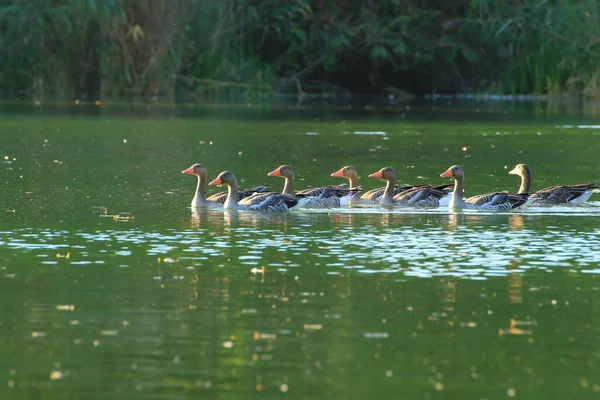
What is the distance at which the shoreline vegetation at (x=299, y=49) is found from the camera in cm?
4806

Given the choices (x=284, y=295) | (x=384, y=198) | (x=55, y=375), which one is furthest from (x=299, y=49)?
(x=55, y=375)

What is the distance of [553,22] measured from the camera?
5197cm

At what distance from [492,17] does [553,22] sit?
109 inches

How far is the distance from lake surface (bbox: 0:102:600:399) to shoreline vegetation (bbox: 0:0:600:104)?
24748mm

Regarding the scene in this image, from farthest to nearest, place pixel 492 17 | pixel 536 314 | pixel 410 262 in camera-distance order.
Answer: pixel 492 17 → pixel 410 262 → pixel 536 314

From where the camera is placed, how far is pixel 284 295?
11.7 meters

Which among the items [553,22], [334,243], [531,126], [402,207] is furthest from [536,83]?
[334,243]

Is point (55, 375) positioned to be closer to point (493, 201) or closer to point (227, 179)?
point (227, 179)

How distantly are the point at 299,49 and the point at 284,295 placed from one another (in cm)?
4296

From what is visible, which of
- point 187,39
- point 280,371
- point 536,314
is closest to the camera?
point 280,371

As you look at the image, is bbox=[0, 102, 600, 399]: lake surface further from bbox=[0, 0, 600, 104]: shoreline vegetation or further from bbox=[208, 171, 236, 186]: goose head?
bbox=[0, 0, 600, 104]: shoreline vegetation

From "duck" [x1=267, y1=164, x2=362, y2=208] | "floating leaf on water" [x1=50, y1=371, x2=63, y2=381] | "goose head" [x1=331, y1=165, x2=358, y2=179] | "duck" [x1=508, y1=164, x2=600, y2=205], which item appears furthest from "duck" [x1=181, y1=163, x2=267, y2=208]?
"floating leaf on water" [x1=50, y1=371, x2=63, y2=381]

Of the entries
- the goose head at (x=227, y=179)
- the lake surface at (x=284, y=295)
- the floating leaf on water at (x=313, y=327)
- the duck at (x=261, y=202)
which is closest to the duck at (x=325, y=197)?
the duck at (x=261, y=202)

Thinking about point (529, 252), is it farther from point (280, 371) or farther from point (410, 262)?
point (280, 371)
